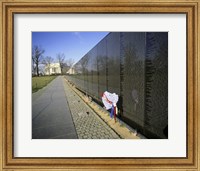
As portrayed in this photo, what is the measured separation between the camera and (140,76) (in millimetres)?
3615

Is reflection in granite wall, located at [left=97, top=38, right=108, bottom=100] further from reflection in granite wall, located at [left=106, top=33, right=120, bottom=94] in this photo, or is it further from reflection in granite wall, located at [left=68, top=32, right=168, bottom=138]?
reflection in granite wall, located at [left=106, top=33, right=120, bottom=94]

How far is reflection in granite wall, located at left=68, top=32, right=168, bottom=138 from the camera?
3.12 metres

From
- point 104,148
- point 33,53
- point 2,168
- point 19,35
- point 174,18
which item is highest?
point 174,18

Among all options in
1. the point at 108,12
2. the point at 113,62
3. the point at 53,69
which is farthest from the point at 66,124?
the point at 108,12

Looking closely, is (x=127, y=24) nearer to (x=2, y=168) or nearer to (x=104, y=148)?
(x=104, y=148)

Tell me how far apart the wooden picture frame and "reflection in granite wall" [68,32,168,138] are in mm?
326

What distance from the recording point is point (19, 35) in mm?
2951

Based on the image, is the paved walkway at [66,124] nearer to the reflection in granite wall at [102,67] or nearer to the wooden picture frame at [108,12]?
the wooden picture frame at [108,12]

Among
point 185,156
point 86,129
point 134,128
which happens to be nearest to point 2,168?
point 86,129

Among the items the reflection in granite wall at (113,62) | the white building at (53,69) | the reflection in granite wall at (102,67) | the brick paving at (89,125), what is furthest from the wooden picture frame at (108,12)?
the reflection in granite wall at (102,67)

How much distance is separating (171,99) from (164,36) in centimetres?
86

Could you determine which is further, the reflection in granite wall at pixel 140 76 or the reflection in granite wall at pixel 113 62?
the reflection in granite wall at pixel 113 62

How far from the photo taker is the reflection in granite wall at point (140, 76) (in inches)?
123

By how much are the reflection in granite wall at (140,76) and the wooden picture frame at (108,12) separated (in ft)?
1.07
